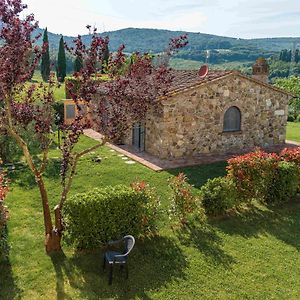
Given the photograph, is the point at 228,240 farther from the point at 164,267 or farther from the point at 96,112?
the point at 96,112

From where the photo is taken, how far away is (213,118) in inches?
718

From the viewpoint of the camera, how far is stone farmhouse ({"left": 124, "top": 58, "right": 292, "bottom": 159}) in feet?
56.2

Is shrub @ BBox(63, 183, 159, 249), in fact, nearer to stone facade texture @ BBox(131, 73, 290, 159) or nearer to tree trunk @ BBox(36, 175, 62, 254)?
tree trunk @ BBox(36, 175, 62, 254)

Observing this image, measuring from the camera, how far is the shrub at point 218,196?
11.0 metres

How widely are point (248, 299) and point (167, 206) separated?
4897mm

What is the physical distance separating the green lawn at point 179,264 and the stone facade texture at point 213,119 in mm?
5903

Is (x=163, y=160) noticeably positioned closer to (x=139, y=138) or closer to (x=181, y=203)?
(x=139, y=138)

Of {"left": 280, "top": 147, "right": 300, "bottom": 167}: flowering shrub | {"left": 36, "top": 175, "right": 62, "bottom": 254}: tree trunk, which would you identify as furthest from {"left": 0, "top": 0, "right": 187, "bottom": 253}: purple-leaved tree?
{"left": 280, "top": 147, "right": 300, "bottom": 167}: flowering shrub

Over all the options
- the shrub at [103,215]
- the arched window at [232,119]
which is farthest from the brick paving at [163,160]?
the shrub at [103,215]

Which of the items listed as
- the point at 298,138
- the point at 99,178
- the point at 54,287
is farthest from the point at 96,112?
the point at 298,138

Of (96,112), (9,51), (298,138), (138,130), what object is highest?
(9,51)

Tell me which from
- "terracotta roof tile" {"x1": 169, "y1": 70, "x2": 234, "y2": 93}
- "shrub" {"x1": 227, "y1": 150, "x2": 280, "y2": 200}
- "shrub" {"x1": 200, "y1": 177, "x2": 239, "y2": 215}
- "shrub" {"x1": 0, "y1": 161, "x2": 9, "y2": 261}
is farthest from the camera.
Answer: "terracotta roof tile" {"x1": 169, "y1": 70, "x2": 234, "y2": 93}

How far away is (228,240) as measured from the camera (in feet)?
32.7

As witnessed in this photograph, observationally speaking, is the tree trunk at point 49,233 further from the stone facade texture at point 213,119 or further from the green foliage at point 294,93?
the green foliage at point 294,93
